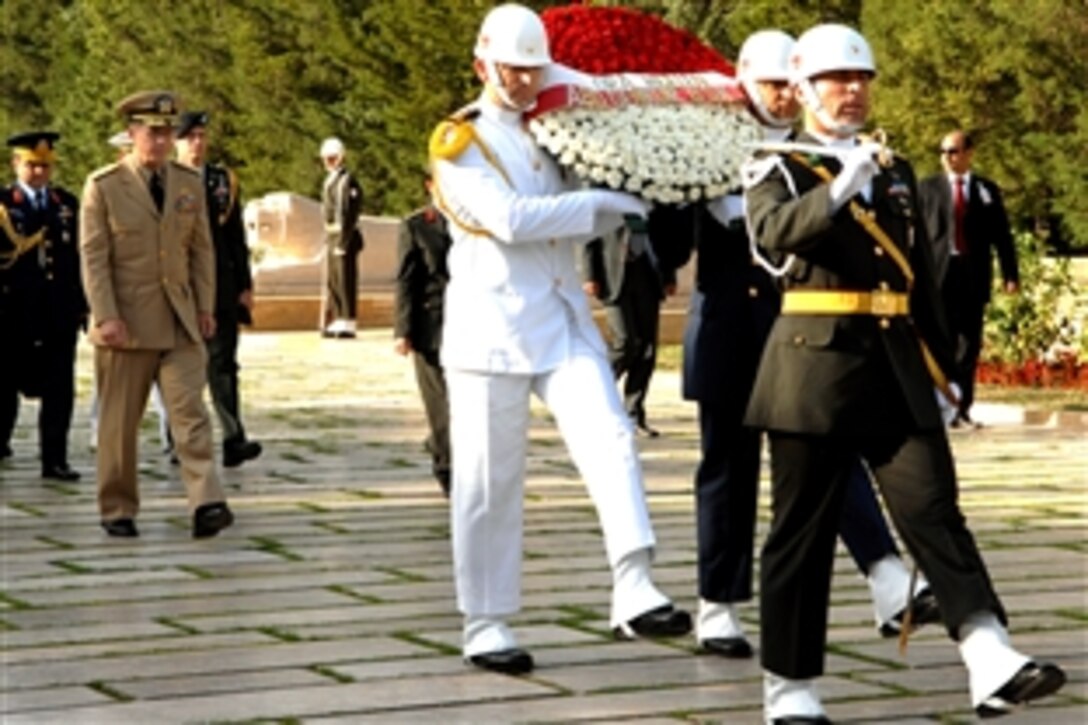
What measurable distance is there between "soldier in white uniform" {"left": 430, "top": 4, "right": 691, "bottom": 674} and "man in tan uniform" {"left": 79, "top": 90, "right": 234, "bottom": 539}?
334cm

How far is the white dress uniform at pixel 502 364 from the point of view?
8.36m

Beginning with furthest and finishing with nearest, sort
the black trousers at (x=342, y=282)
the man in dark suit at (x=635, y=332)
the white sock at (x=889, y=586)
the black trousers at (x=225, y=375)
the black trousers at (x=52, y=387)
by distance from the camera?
the black trousers at (x=342, y=282)
the man in dark suit at (x=635, y=332)
the black trousers at (x=225, y=375)
the black trousers at (x=52, y=387)
the white sock at (x=889, y=586)

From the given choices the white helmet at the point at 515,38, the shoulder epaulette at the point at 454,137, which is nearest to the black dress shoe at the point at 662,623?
the shoulder epaulette at the point at 454,137

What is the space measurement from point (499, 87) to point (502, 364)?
0.78 meters

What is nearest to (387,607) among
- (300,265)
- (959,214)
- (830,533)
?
(830,533)

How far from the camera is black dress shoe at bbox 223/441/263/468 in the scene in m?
14.7

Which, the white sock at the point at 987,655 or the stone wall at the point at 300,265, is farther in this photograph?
the stone wall at the point at 300,265

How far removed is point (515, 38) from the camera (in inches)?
325

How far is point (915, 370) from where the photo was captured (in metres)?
7.52

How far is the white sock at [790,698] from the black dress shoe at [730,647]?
101 cm

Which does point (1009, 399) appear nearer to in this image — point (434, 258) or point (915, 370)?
point (434, 258)

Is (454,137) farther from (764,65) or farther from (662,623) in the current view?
(662,623)

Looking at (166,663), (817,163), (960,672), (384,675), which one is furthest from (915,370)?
(166,663)

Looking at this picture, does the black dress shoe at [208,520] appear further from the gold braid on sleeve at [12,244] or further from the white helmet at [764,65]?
the white helmet at [764,65]
